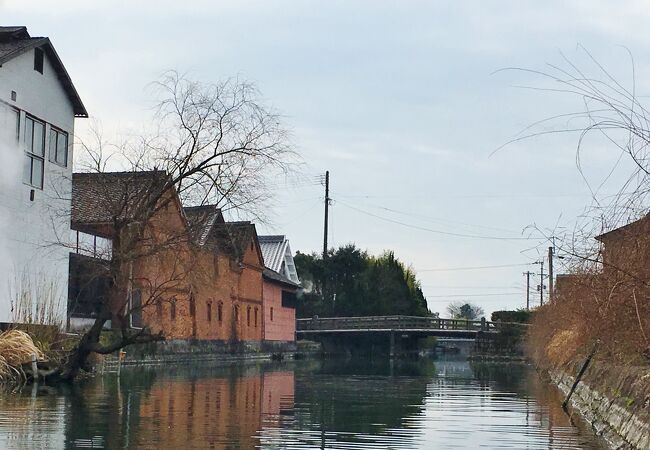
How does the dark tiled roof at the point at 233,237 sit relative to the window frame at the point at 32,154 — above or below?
below

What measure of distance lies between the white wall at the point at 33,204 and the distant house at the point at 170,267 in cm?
107

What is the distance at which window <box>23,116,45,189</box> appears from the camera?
102ft

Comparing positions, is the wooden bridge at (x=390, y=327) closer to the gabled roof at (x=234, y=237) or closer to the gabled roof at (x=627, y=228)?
the gabled roof at (x=234, y=237)

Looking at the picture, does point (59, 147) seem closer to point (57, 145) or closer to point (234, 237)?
point (57, 145)

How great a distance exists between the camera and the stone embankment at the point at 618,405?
42.1 feet

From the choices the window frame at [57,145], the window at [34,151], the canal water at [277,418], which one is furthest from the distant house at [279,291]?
the canal water at [277,418]

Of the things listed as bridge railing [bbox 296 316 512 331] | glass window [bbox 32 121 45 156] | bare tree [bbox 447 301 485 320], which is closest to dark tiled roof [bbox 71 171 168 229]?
glass window [bbox 32 121 45 156]

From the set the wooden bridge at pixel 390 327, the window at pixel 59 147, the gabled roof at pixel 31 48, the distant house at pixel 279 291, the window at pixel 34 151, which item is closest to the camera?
the gabled roof at pixel 31 48

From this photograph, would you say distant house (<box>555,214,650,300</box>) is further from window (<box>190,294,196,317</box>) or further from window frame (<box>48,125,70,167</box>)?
window (<box>190,294,196,317</box>)

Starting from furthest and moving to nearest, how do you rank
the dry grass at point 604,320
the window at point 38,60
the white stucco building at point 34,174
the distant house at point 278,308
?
the distant house at point 278,308 → the window at point 38,60 → the white stucco building at point 34,174 → the dry grass at point 604,320

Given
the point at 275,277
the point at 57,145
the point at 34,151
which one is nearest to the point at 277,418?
the point at 34,151

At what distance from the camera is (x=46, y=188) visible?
32.3m

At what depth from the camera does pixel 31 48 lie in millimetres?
31453

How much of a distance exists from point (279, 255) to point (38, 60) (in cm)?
4692
